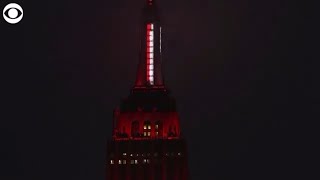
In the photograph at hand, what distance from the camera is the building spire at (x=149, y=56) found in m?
197

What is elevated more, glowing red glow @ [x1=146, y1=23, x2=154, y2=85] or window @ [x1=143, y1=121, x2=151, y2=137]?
glowing red glow @ [x1=146, y1=23, x2=154, y2=85]

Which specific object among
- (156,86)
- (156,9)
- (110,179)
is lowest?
(110,179)

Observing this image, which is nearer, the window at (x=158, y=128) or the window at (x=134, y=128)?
the window at (x=134, y=128)

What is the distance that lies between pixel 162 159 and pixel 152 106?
29.5ft

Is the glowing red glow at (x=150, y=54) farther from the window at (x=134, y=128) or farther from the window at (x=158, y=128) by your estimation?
the window at (x=134, y=128)

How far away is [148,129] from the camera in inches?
7672

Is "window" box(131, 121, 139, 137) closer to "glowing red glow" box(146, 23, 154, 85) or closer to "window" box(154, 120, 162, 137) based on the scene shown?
"window" box(154, 120, 162, 137)

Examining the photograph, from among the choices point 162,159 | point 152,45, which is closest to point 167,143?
point 162,159

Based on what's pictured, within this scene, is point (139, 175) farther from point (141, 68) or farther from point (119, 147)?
point (141, 68)

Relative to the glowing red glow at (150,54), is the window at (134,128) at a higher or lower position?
lower

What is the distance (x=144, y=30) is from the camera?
198 meters

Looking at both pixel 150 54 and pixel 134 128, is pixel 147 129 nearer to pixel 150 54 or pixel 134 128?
pixel 134 128

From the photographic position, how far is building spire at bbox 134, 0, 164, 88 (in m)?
197

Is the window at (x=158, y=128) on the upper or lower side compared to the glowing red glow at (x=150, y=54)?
lower
